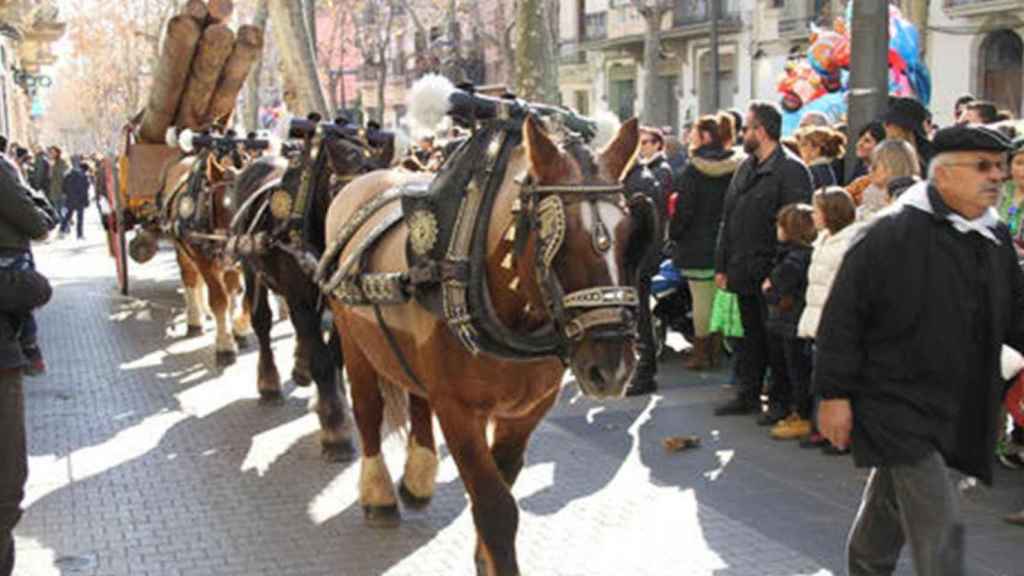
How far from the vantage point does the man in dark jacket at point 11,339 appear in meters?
4.74

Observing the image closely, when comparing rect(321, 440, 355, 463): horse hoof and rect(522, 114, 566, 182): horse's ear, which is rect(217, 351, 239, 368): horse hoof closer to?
rect(321, 440, 355, 463): horse hoof

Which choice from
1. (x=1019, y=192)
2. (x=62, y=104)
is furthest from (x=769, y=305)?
(x=62, y=104)

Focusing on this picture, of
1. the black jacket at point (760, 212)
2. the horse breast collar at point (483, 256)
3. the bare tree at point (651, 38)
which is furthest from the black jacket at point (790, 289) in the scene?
the bare tree at point (651, 38)

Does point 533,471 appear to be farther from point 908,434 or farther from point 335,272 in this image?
point 908,434

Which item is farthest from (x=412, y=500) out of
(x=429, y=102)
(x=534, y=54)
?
(x=534, y=54)

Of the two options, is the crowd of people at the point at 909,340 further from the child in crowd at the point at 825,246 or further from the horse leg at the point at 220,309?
the horse leg at the point at 220,309

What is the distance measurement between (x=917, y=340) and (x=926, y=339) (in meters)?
0.03

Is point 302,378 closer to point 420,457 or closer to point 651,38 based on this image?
point 420,457

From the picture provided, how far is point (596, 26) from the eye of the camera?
46.9 m

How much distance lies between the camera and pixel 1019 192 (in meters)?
7.11

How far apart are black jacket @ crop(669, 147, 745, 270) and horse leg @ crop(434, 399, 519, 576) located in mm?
5241

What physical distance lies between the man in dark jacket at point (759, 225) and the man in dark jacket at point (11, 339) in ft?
16.1

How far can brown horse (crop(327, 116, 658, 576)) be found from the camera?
418 cm

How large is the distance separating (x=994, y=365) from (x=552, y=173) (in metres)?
1.69
